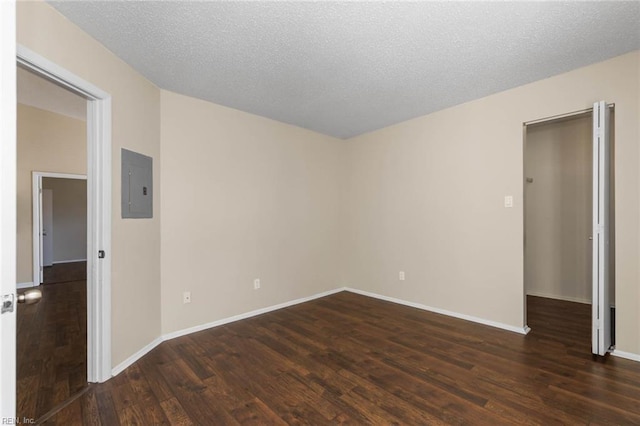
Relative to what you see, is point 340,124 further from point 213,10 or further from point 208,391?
point 208,391

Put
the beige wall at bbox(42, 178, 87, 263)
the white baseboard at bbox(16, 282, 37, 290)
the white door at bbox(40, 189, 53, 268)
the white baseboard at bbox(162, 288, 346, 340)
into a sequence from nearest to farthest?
the white baseboard at bbox(162, 288, 346, 340), the white baseboard at bbox(16, 282, 37, 290), the white door at bbox(40, 189, 53, 268), the beige wall at bbox(42, 178, 87, 263)

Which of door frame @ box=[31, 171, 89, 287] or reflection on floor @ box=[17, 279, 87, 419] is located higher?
door frame @ box=[31, 171, 89, 287]

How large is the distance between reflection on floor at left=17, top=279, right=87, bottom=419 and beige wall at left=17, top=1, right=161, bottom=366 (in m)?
0.38

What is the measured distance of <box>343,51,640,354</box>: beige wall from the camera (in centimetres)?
240

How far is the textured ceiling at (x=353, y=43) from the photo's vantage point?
70.5 inches

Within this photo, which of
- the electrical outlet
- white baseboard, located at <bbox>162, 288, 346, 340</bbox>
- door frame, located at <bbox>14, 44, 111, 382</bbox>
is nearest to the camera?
door frame, located at <bbox>14, 44, 111, 382</bbox>

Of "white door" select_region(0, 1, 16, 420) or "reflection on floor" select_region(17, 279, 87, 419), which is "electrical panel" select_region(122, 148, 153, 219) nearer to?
"reflection on floor" select_region(17, 279, 87, 419)

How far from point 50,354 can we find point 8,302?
2.31 meters

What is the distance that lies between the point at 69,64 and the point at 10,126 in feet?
4.33

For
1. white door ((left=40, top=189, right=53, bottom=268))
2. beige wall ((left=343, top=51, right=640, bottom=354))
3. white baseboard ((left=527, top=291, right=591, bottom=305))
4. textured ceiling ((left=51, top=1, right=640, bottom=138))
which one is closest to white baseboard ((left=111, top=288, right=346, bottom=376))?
beige wall ((left=343, top=51, right=640, bottom=354))

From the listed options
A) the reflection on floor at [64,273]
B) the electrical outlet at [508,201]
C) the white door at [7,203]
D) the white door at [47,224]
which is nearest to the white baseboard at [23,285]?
the reflection on floor at [64,273]

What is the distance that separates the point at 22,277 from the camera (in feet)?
14.8

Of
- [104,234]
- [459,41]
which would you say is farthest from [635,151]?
[104,234]

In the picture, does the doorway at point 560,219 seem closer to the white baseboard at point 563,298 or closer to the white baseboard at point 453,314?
the white baseboard at point 563,298
